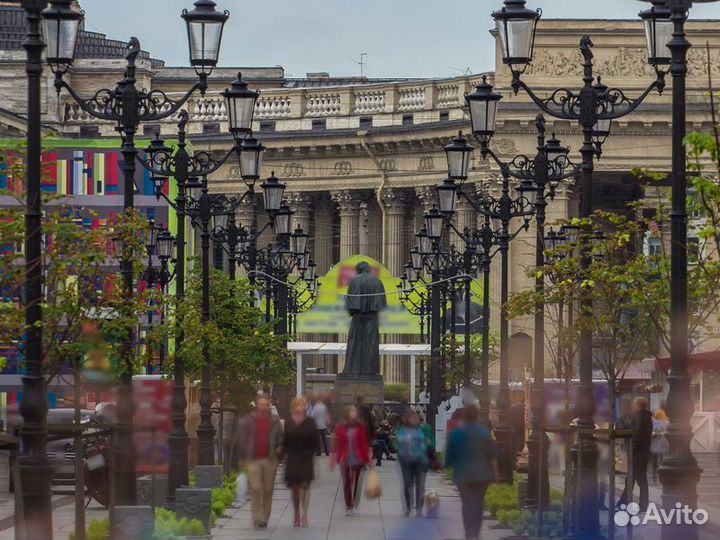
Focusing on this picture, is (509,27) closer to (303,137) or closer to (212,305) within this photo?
(212,305)

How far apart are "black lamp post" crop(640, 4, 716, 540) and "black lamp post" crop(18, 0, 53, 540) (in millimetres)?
6506

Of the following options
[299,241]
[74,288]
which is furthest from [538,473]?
[299,241]

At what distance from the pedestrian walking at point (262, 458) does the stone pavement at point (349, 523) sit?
1.06 ft

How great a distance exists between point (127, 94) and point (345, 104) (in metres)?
80.3

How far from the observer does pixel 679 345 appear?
82.2ft

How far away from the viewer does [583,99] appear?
103ft

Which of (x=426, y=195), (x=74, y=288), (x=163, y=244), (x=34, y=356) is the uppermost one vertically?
(x=426, y=195)

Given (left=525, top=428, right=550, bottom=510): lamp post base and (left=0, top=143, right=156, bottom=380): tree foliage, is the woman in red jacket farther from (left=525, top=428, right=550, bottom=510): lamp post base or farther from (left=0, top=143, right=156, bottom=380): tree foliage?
(left=0, top=143, right=156, bottom=380): tree foliage

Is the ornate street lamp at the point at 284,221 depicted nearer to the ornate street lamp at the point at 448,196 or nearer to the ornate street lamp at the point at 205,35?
the ornate street lamp at the point at 448,196

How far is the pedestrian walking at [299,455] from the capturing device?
33.3 m

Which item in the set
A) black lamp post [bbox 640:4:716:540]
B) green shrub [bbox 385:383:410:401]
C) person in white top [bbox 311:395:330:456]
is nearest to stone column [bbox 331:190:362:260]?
green shrub [bbox 385:383:410:401]

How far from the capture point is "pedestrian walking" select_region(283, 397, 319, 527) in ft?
109

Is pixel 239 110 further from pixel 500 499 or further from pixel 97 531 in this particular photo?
pixel 97 531

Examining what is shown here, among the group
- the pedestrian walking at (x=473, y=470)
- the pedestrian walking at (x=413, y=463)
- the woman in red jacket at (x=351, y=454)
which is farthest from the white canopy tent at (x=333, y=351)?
the pedestrian walking at (x=473, y=470)
